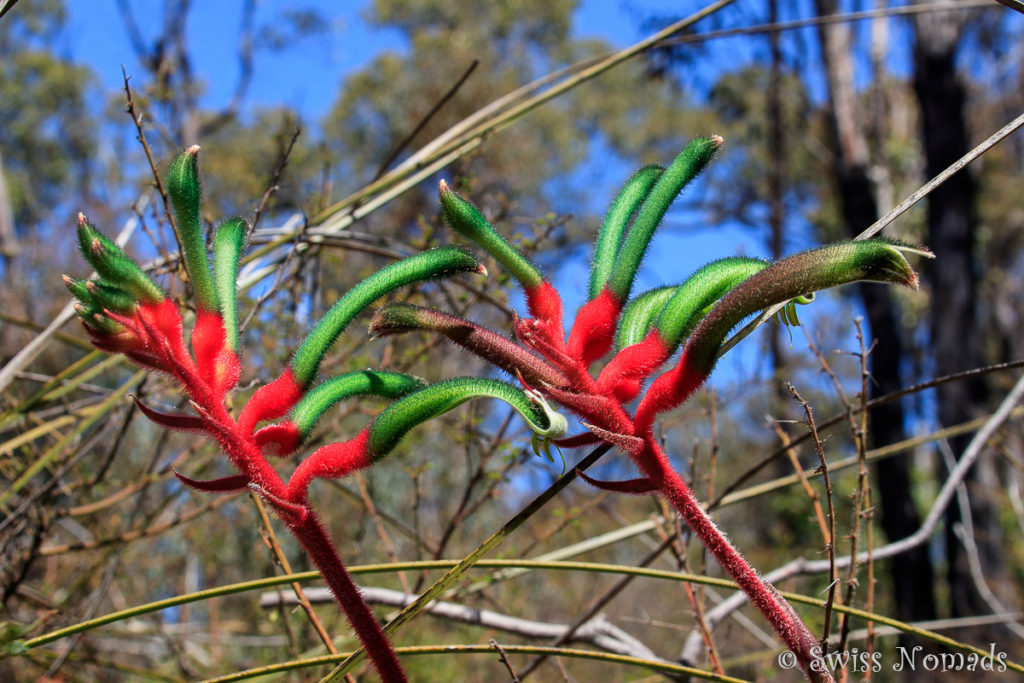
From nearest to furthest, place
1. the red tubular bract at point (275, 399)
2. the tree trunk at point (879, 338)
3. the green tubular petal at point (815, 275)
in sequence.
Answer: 1. the green tubular petal at point (815, 275)
2. the red tubular bract at point (275, 399)
3. the tree trunk at point (879, 338)

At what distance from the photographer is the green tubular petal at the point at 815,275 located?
728 millimetres

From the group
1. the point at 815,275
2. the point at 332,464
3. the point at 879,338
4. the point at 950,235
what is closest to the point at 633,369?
the point at 815,275

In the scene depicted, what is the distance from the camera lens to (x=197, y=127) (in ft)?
30.1

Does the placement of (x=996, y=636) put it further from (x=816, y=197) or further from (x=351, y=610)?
(x=816, y=197)

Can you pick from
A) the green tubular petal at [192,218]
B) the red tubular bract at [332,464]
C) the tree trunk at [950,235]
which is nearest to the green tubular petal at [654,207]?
the red tubular bract at [332,464]

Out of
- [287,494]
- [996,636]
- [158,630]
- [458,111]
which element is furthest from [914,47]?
[287,494]

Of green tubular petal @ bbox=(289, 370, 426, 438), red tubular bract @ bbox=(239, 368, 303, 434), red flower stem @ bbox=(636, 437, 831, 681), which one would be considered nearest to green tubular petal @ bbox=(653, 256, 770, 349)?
red flower stem @ bbox=(636, 437, 831, 681)

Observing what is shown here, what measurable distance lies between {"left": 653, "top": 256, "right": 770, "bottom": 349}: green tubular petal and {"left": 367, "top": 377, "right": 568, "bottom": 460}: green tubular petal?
0.15 metres

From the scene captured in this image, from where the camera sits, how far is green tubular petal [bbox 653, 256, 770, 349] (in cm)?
81

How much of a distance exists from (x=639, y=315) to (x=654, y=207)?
0.37 ft

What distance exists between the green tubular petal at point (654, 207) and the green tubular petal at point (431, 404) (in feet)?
0.56

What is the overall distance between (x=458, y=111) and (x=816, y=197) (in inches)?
256

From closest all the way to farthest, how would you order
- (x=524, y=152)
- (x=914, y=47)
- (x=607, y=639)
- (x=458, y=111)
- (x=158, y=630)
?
(x=607, y=639), (x=158, y=630), (x=914, y=47), (x=458, y=111), (x=524, y=152)

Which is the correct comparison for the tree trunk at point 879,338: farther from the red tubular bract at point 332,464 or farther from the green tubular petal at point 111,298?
the green tubular petal at point 111,298
